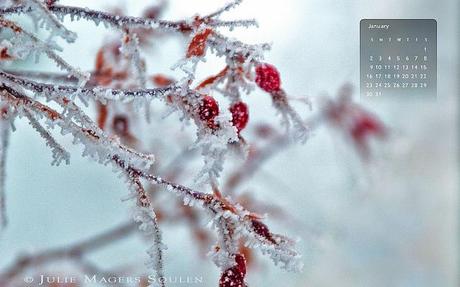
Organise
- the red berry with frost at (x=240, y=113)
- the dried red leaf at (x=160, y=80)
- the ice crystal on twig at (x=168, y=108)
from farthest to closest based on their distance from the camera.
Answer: the dried red leaf at (x=160, y=80) < the red berry with frost at (x=240, y=113) < the ice crystal on twig at (x=168, y=108)

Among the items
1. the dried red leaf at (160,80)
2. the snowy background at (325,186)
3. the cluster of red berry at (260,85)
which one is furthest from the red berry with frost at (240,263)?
the snowy background at (325,186)

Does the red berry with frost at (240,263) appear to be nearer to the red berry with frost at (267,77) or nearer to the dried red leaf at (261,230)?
the dried red leaf at (261,230)

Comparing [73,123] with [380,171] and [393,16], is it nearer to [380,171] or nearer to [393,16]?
[393,16]

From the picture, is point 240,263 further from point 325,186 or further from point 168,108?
point 325,186

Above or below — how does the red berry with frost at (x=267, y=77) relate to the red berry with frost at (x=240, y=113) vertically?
above

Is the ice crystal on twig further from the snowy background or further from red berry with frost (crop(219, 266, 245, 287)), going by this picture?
the snowy background
